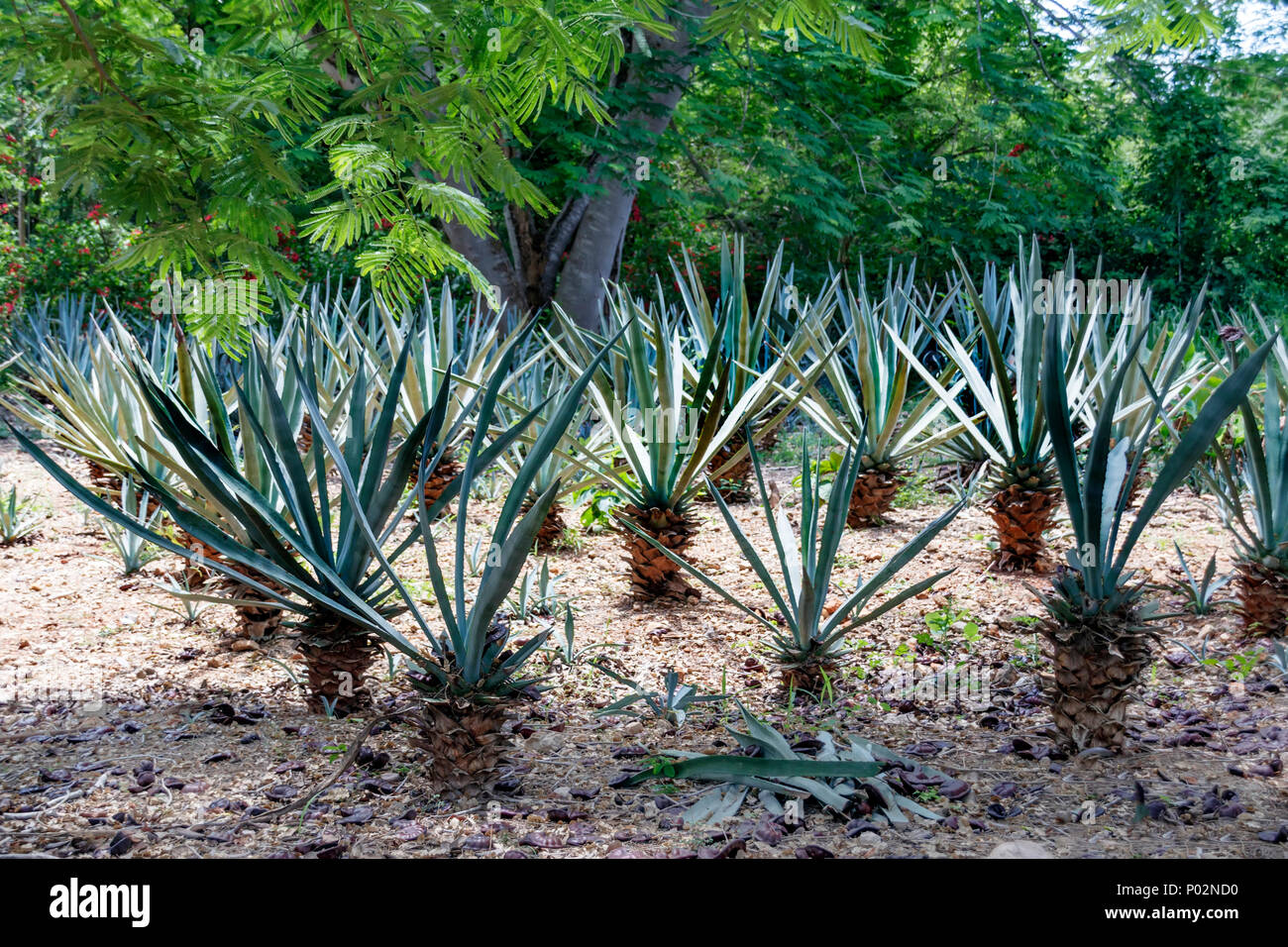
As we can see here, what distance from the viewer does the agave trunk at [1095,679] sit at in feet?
6.23

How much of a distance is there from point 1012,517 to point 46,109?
126 inches

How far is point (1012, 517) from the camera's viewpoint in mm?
3217

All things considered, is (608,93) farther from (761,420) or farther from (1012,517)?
(1012,517)

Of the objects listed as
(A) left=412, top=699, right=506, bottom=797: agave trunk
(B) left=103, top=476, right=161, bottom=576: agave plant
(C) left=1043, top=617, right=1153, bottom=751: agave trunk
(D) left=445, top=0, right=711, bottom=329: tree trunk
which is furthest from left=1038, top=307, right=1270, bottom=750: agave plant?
(D) left=445, top=0, right=711, bottom=329: tree trunk

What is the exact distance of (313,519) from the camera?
6.64ft

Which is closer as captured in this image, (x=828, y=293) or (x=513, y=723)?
(x=513, y=723)

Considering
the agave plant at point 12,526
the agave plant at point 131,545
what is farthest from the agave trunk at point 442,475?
the agave plant at point 12,526

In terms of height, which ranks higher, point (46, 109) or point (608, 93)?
point (608, 93)

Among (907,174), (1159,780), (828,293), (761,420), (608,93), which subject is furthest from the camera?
(907,174)

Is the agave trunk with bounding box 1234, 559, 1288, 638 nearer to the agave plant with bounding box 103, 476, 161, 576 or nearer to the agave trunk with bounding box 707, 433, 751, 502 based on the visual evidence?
the agave trunk with bounding box 707, 433, 751, 502

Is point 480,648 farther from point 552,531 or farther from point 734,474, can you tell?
point 734,474
